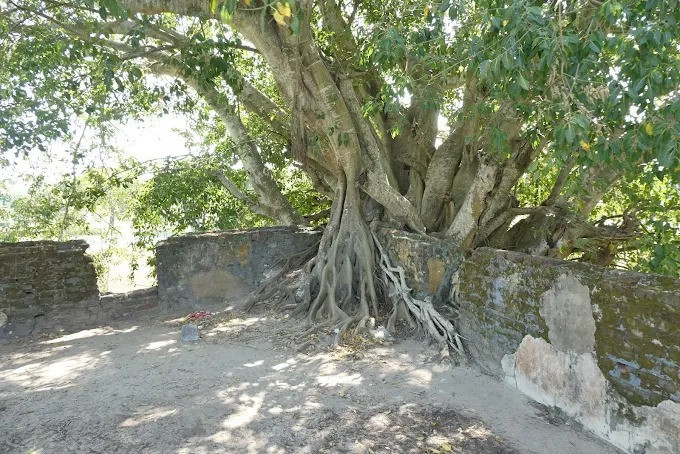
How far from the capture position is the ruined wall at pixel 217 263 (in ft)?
21.4

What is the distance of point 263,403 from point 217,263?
3.53 meters

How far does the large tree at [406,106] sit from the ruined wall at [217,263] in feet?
2.59

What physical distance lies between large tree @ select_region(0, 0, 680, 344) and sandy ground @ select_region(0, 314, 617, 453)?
964 mm

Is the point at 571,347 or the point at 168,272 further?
the point at 168,272

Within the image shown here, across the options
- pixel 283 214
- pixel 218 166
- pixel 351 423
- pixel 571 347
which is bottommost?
pixel 351 423

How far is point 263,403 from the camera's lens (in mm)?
3480

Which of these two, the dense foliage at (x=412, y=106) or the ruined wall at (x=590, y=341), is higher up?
the dense foliage at (x=412, y=106)

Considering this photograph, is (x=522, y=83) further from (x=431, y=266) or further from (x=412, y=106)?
(x=412, y=106)

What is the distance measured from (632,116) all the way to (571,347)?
5.29ft

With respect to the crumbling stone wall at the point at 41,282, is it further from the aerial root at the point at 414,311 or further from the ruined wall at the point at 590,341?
the ruined wall at the point at 590,341

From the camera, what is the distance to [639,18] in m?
3.08

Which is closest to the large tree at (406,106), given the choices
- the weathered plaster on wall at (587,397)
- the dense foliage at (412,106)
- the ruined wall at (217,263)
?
the dense foliage at (412,106)

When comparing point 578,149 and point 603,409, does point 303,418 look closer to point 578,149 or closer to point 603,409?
point 603,409

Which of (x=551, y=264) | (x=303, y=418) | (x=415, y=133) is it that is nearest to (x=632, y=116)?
(x=551, y=264)
